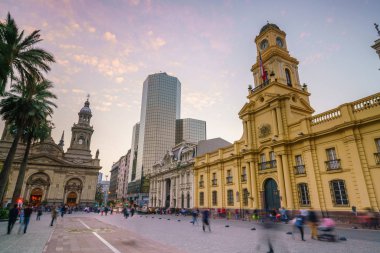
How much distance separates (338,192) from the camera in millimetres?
20156

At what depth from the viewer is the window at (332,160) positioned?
20509 mm

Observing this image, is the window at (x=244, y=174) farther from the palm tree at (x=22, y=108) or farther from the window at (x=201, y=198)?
the palm tree at (x=22, y=108)

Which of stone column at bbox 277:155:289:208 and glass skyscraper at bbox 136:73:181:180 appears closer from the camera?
stone column at bbox 277:155:289:208

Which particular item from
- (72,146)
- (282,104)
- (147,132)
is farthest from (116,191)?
(282,104)

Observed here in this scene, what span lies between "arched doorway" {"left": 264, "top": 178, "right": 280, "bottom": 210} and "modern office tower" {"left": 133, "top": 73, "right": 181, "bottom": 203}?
82.1 m

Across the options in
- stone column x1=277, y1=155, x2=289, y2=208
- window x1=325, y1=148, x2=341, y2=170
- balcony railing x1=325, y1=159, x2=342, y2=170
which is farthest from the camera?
stone column x1=277, y1=155, x2=289, y2=208

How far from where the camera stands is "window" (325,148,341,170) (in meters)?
20.5

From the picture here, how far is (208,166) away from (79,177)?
44473 mm

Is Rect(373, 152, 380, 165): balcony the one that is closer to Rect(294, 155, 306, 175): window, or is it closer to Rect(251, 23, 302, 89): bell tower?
Rect(294, 155, 306, 175): window

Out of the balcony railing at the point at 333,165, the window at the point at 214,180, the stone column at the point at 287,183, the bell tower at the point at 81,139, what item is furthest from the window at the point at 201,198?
the bell tower at the point at 81,139

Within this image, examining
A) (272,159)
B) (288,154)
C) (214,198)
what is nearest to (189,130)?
(214,198)

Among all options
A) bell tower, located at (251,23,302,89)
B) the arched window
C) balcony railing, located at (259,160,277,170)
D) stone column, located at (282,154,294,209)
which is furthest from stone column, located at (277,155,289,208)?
the arched window

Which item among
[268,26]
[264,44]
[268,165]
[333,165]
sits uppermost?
[268,26]

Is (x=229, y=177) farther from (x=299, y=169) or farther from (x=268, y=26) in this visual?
(x=268, y=26)
